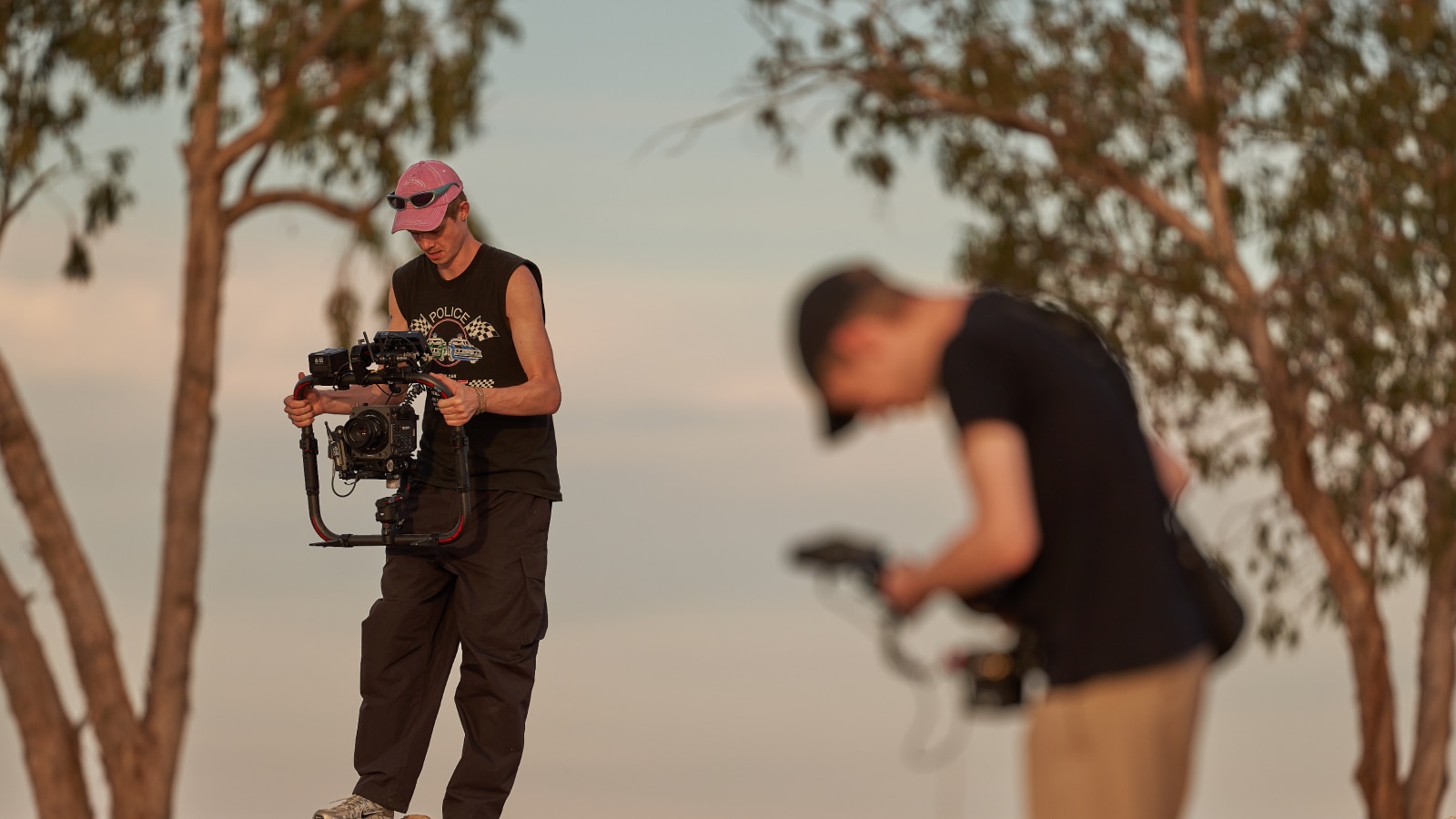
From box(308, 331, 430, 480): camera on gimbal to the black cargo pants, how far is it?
0.22m

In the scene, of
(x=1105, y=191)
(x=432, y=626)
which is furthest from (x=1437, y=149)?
(x=432, y=626)

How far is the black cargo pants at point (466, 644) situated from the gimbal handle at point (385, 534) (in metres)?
0.11

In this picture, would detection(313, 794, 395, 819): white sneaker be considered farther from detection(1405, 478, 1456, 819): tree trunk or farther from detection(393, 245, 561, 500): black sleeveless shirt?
detection(1405, 478, 1456, 819): tree trunk

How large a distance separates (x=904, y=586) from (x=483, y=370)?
2.69 metres

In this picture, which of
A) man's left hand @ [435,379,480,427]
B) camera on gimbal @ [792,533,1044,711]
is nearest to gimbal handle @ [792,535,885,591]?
camera on gimbal @ [792,533,1044,711]

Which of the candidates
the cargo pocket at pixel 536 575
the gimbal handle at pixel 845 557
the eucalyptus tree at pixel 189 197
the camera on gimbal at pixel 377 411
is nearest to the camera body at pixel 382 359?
the camera on gimbal at pixel 377 411

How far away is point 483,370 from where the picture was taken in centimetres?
530

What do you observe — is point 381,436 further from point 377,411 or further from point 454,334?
point 454,334

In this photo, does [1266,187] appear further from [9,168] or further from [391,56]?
[9,168]

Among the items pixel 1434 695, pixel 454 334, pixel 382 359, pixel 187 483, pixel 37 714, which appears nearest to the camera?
pixel 382 359

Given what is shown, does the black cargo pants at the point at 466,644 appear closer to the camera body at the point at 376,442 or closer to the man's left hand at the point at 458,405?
the camera body at the point at 376,442

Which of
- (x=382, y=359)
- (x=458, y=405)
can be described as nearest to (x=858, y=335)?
(x=458, y=405)

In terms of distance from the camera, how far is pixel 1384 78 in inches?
578

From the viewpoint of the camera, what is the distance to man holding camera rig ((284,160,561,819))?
5273 millimetres
